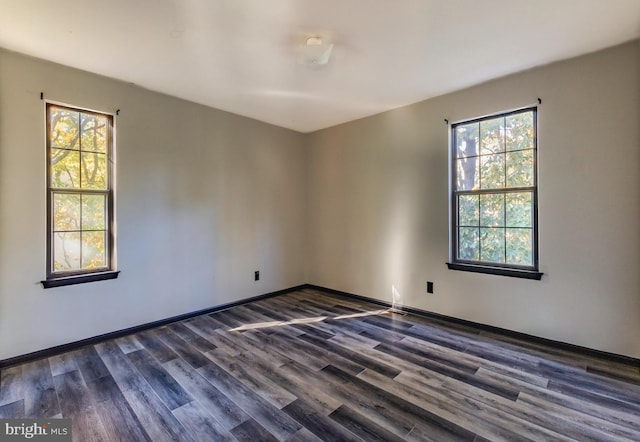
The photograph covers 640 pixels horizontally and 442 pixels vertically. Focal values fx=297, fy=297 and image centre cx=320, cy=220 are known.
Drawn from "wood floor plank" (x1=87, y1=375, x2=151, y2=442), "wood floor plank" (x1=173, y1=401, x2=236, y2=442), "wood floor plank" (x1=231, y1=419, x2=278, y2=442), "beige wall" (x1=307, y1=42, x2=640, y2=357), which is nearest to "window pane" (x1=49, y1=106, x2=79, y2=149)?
"wood floor plank" (x1=87, y1=375, x2=151, y2=442)

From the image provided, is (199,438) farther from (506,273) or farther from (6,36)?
(6,36)

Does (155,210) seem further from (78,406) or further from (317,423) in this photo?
(317,423)

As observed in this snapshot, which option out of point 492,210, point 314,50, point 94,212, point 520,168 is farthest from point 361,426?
point 94,212

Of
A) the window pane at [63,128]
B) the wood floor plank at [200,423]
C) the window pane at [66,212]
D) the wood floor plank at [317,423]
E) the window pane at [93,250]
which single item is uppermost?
the window pane at [63,128]

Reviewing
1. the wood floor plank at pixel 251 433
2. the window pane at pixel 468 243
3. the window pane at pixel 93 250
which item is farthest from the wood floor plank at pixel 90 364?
the window pane at pixel 468 243

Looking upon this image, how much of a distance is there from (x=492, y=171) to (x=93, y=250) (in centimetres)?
398

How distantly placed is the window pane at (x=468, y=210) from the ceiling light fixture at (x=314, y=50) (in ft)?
6.71

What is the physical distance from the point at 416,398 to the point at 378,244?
7.01 feet

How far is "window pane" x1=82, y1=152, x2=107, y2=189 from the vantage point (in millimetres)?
2766

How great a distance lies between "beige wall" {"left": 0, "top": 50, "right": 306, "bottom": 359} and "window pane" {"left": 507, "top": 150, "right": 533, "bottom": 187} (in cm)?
284

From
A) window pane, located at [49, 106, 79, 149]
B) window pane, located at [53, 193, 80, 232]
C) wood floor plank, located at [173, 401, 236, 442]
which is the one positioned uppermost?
window pane, located at [49, 106, 79, 149]

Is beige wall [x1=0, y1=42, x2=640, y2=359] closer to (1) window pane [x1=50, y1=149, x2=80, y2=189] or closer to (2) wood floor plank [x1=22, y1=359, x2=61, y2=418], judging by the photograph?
(1) window pane [x1=50, y1=149, x2=80, y2=189]

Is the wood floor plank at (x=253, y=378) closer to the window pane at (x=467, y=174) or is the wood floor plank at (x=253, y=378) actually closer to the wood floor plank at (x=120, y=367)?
the wood floor plank at (x=120, y=367)

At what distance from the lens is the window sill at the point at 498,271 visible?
2724 mm
